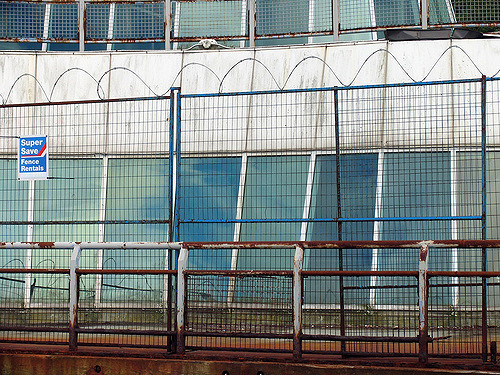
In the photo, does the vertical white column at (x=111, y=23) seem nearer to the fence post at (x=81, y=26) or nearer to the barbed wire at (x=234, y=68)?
Result: the fence post at (x=81, y=26)

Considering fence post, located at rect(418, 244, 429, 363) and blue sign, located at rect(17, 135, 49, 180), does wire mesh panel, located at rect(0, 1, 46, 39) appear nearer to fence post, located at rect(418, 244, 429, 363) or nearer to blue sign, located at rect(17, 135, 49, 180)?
blue sign, located at rect(17, 135, 49, 180)

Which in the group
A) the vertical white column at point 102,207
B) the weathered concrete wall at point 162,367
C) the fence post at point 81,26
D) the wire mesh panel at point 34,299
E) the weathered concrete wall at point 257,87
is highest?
the fence post at point 81,26

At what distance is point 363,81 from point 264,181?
2598 mm

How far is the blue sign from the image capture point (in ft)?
38.9

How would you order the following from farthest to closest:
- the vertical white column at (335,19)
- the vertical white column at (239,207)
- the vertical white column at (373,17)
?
the vertical white column at (335,19), the vertical white column at (373,17), the vertical white column at (239,207)

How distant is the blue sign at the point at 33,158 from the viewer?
1186 centimetres

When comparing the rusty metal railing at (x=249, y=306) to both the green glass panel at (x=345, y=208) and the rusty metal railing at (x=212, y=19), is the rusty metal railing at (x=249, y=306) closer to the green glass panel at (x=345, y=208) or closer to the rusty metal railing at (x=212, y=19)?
the green glass panel at (x=345, y=208)

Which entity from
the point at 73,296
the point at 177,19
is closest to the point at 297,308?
the point at 73,296

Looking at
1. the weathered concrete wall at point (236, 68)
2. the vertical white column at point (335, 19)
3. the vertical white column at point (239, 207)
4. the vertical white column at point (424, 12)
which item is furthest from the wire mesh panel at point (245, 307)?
the vertical white column at point (424, 12)

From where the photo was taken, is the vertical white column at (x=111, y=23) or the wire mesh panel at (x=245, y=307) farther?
the vertical white column at (x=111, y=23)

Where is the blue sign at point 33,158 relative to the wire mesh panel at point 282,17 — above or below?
below

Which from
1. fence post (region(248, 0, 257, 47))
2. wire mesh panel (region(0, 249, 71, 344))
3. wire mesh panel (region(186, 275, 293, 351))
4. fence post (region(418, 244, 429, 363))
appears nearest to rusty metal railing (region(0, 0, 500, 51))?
fence post (region(248, 0, 257, 47))

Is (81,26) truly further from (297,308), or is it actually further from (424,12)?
(297,308)

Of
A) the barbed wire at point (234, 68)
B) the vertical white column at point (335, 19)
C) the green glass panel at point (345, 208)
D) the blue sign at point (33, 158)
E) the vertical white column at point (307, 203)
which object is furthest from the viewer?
the vertical white column at point (335, 19)
